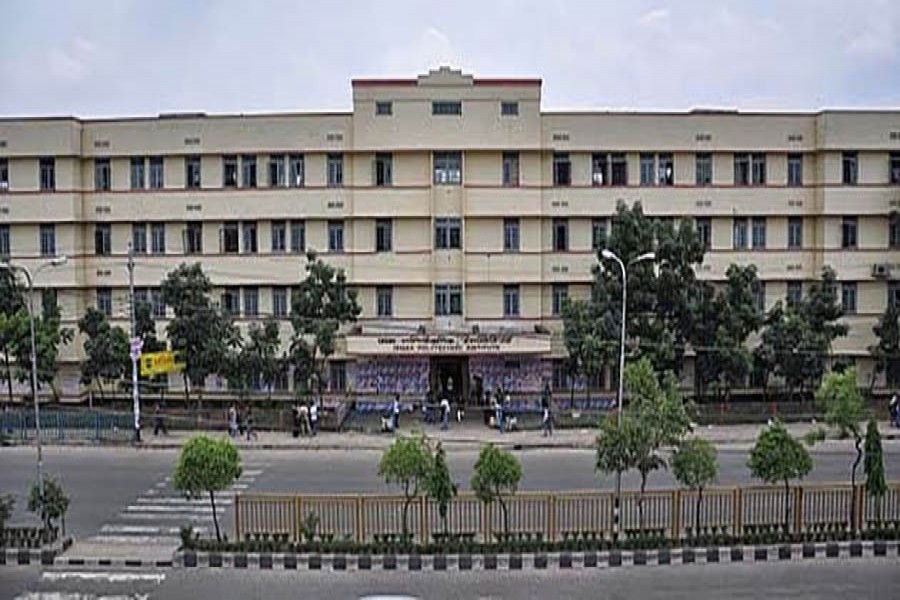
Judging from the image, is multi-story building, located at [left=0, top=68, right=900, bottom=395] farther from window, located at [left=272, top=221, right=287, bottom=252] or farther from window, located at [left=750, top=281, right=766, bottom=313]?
window, located at [left=750, top=281, right=766, bottom=313]

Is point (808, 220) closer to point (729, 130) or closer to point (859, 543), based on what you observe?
point (729, 130)

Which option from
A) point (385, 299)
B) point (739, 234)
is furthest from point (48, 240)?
point (739, 234)

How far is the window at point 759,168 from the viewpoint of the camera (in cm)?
2766

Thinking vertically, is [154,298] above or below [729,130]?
below

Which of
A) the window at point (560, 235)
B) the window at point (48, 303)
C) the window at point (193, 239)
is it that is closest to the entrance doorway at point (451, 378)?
the window at point (560, 235)

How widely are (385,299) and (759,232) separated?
9.78m

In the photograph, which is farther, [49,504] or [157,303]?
[157,303]

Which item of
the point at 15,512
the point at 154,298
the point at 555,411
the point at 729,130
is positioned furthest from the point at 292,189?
the point at 15,512

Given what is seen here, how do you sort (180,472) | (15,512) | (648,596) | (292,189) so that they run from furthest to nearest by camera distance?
(292,189) < (15,512) < (180,472) < (648,596)

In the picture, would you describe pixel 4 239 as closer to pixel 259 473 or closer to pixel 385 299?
pixel 385 299

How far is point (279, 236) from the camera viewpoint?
2764 cm

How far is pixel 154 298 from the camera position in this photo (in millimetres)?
27781

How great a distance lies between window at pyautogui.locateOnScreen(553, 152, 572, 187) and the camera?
27422 millimetres

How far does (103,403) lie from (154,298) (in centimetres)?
294
